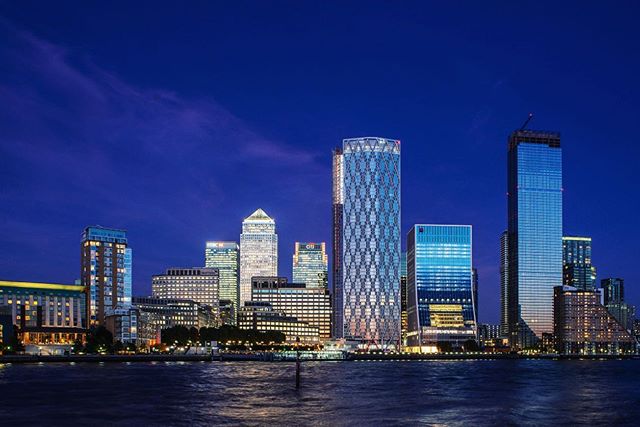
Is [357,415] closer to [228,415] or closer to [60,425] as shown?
[228,415]

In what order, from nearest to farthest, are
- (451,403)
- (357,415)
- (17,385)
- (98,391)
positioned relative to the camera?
(357,415) → (451,403) → (98,391) → (17,385)

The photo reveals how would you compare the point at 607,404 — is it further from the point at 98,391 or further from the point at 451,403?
the point at 98,391

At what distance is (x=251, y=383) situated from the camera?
5236 inches

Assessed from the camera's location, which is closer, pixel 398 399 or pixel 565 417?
pixel 565 417

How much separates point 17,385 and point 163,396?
29.5 metres

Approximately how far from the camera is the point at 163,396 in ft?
345

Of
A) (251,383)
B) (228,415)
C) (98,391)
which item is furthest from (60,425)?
(251,383)

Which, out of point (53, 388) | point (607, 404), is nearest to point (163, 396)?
point (53, 388)

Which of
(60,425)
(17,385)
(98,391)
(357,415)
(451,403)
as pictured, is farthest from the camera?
(17,385)

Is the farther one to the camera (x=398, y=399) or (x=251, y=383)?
(x=251, y=383)

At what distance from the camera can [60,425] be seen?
7612 centimetres

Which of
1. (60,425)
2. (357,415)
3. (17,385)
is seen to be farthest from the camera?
(17,385)

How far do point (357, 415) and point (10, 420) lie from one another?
32.7 metres

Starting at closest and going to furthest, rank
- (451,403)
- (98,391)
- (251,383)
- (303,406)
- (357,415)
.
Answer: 1. (357,415)
2. (303,406)
3. (451,403)
4. (98,391)
5. (251,383)
